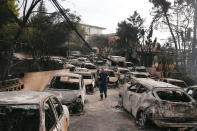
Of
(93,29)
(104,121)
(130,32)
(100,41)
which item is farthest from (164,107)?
(93,29)

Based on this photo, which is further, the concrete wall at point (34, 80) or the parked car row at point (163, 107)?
the concrete wall at point (34, 80)

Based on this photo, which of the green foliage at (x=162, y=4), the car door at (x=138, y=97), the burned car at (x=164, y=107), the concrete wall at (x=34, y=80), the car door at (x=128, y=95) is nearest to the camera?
the burned car at (x=164, y=107)

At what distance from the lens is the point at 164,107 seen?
6684mm

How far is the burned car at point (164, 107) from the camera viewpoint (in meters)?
6.67

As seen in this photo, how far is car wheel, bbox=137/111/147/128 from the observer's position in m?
7.16

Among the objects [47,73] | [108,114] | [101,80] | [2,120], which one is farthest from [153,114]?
[47,73]

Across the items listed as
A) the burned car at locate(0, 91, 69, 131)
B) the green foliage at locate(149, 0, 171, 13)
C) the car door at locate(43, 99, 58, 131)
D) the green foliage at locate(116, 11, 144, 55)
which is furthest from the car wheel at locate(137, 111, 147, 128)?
the green foliage at locate(116, 11, 144, 55)

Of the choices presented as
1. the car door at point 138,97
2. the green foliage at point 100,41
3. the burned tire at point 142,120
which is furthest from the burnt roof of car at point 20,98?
the green foliage at point 100,41

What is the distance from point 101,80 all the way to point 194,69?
1625cm

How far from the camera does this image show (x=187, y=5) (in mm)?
26719

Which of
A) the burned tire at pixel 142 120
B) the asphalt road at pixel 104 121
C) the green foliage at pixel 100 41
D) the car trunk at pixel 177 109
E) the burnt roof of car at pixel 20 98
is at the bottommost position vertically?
the asphalt road at pixel 104 121

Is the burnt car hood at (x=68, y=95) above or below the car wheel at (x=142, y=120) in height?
above

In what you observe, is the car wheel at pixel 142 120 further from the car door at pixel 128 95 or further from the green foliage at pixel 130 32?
the green foliage at pixel 130 32

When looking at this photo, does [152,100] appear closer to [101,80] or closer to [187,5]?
[101,80]
